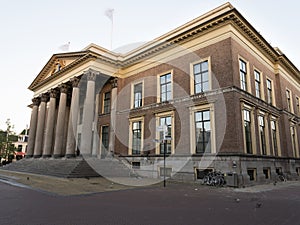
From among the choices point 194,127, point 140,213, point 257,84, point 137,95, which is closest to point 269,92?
point 257,84

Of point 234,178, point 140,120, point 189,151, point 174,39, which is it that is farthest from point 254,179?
point 174,39

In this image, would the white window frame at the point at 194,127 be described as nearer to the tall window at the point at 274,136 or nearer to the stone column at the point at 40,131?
the tall window at the point at 274,136

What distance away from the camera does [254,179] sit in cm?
1639

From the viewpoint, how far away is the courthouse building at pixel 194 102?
16562mm

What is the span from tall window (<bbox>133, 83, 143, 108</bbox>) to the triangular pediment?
247 inches

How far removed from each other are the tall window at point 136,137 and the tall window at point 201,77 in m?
7.45

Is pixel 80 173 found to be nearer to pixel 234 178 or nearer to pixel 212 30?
pixel 234 178

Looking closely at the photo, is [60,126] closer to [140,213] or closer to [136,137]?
[136,137]

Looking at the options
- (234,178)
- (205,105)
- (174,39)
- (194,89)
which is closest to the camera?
(234,178)

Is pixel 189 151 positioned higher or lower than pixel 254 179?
higher

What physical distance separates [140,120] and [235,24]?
40.7 feet

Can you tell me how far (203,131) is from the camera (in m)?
17.5

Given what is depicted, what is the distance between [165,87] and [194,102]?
13.9ft

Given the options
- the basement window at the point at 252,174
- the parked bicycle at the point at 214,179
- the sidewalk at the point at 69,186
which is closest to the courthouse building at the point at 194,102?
the basement window at the point at 252,174
